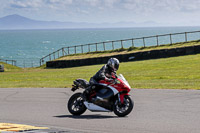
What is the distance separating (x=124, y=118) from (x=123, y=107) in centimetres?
32

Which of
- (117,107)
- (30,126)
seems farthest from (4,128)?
(117,107)

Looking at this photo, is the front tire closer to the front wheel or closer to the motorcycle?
the motorcycle

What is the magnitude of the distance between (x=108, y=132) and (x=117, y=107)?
1.80m

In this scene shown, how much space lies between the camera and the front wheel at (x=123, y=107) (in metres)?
9.16

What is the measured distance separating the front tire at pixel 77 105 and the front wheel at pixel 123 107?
1068 millimetres

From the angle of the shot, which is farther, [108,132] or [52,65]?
[52,65]

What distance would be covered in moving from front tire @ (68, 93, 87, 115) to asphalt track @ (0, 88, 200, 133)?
6.5 inches

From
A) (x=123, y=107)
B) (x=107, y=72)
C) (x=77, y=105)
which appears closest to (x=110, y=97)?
(x=123, y=107)

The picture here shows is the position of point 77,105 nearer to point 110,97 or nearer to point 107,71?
point 110,97

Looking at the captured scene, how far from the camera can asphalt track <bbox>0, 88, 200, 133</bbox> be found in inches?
310

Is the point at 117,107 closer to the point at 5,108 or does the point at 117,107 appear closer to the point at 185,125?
the point at 185,125

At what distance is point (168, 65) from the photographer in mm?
27312

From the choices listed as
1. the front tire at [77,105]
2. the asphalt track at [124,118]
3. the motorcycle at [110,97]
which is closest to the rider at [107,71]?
the motorcycle at [110,97]

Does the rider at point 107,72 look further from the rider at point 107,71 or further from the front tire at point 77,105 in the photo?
the front tire at point 77,105
